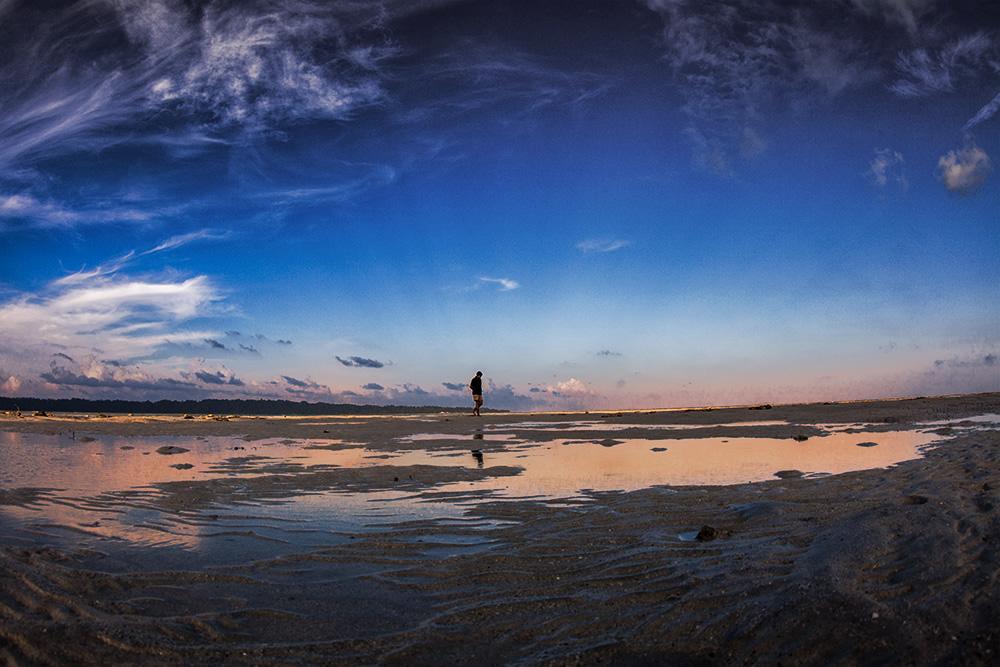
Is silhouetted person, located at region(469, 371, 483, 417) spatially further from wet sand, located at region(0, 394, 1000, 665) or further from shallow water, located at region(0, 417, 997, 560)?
wet sand, located at region(0, 394, 1000, 665)

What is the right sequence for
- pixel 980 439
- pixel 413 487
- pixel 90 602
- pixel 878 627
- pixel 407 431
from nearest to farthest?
pixel 878 627 → pixel 90 602 → pixel 413 487 → pixel 980 439 → pixel 407 431

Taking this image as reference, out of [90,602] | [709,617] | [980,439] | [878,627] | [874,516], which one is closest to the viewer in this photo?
[878,627]

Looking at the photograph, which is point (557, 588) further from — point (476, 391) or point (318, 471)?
point (476, 391)

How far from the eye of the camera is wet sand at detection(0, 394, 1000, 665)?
2961 millimetres

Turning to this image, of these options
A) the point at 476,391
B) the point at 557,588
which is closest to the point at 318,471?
the point at 557,588

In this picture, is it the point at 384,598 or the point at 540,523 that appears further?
the point at 540,523

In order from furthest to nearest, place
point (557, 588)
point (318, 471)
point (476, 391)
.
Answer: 1. point (476, 391)
2. point (318, 471)
3. point (557, 588)

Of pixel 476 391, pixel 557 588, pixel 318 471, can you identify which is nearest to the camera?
pixel 557 588

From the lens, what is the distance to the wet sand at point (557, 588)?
2961 mm

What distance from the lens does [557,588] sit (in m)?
4.09

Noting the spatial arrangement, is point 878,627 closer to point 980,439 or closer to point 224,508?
point 224,508

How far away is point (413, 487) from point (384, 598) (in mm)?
4342

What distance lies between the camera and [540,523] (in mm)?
6000

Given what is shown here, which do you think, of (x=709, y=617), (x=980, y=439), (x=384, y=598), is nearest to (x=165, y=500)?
(x=384, y=598)
